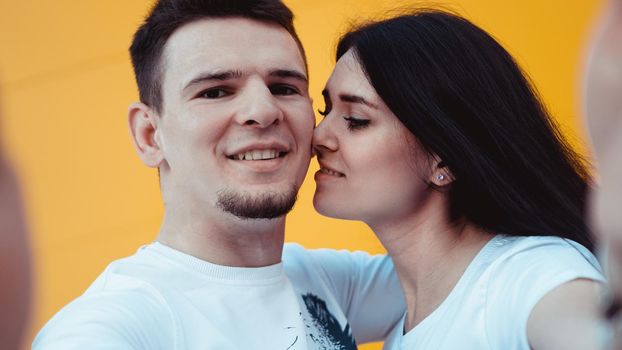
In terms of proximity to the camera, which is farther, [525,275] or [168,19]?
[168,19]

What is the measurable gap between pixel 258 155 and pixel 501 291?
0.60 meters

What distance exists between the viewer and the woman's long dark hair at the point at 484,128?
1.63 meters

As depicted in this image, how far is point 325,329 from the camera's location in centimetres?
179

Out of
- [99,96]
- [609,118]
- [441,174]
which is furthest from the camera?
[99,96]

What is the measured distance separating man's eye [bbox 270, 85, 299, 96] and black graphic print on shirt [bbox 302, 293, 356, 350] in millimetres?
471

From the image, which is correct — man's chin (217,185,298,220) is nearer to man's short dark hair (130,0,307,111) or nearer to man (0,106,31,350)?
man's short dark hair (130,0,307,111)

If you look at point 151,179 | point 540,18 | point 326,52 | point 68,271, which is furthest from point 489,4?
point 68,271

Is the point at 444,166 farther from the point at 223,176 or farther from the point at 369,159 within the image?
the point at 223,176

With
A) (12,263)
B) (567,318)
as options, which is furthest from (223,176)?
(12,263)

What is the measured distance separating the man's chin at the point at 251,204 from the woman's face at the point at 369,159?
0.45 ft

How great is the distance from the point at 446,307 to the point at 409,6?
30.0 inches

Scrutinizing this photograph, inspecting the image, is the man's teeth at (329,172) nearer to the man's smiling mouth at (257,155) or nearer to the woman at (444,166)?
the woman at (444,166)

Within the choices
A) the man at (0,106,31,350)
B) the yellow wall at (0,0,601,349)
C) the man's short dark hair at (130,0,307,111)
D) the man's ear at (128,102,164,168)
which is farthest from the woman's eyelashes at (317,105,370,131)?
the yellow wall at (0,0,601,349)

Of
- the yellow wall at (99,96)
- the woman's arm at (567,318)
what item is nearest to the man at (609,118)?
the woman's arm at (567,318)
